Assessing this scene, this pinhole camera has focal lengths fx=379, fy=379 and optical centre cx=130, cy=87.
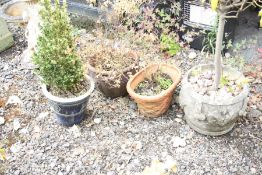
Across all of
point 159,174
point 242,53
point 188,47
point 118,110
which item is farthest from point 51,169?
point 242,53

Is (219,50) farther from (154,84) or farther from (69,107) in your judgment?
(69,107)

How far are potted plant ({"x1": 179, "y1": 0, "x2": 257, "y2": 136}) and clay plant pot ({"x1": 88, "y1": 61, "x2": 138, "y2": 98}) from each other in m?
0.62

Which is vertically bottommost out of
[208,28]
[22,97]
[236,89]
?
[22,97]

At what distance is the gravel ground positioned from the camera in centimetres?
341

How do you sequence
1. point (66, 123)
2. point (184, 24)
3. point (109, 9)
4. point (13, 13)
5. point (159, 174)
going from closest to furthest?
point (159, 174), point (66, 123), point (184, 24), point (109, 9), point (13, 13)

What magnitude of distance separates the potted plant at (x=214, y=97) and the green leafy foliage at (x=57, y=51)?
1070 millimetres

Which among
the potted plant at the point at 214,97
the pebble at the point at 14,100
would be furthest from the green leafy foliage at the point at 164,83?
the pebble at the point at 14,100

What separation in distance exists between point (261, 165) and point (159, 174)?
1.26m

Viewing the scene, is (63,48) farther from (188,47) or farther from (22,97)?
(188,47)

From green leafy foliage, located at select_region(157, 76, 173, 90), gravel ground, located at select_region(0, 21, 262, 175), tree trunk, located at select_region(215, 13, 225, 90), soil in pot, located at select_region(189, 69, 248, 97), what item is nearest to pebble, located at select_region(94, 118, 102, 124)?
gravel ground, located at select_region(0, 21, 262, 175)

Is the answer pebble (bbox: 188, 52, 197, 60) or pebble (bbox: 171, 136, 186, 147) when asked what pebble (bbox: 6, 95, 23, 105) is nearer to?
pebble (bbox: 171, 136, 186, 147)

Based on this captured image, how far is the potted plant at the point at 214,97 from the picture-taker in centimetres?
330

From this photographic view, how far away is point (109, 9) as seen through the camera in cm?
494

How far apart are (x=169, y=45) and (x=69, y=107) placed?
1.61 m
